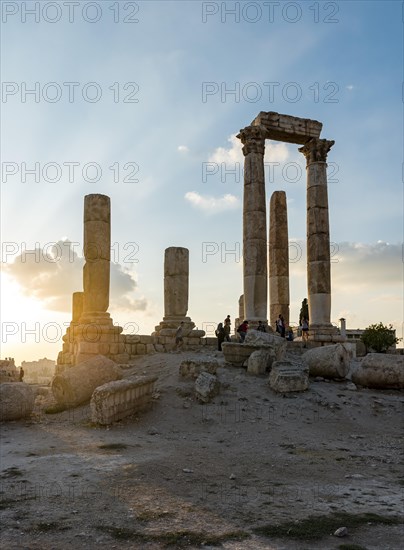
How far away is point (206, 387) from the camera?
13.4 metres

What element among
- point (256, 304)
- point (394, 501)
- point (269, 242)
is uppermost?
point (269, 242)

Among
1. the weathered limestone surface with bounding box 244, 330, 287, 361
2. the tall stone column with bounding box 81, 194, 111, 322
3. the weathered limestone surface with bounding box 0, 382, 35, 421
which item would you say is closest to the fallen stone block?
the weathered limestone surface with bounding box 244, 330, 287, 361

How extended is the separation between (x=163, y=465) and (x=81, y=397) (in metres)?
6.11

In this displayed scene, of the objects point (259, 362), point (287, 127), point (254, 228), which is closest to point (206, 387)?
point (259, 362)

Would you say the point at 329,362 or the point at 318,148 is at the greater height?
the point at 318,148

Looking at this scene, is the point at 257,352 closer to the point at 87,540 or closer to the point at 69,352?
the point at 69,352

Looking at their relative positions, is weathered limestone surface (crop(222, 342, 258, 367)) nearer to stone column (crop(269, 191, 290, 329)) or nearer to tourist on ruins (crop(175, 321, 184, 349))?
tourist on ruins (crop(175, 321, 184, 349))

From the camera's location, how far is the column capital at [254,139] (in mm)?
23094

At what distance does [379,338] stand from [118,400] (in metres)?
20.0

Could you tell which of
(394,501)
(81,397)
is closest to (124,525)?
(394,501)

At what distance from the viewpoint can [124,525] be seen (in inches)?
234

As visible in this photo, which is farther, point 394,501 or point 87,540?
point 394,501

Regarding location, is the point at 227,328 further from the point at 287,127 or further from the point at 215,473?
the point at 215,473

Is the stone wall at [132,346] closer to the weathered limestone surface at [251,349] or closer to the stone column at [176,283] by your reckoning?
the stone column at [176,283]
